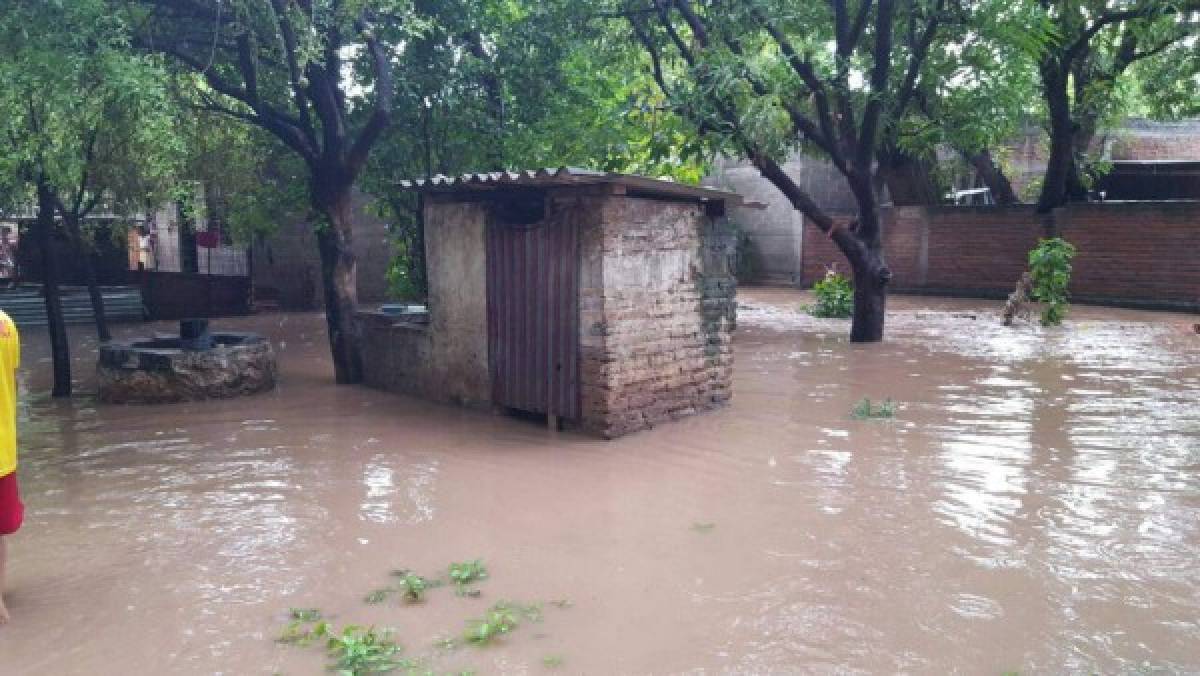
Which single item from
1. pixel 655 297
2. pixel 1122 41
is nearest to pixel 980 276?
pixel 1122 41

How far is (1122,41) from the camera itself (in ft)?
49.8

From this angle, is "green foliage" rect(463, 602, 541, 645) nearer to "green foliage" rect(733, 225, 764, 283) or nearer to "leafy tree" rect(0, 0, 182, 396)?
"leafy tree" rect(0, 0, 182, 396)

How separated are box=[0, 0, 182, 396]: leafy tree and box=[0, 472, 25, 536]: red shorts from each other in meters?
3.76

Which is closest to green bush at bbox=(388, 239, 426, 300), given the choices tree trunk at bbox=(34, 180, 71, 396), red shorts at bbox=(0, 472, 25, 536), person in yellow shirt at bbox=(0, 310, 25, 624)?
tree trunk at bbox=(34, 180, 71, 396)

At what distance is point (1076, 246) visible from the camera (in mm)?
17922

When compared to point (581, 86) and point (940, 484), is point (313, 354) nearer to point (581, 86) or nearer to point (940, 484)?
point (581, 86)

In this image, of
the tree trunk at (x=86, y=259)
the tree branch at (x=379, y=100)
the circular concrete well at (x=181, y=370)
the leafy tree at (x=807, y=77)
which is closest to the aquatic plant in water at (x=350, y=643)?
the circular concrete well at (x=181, y=370)

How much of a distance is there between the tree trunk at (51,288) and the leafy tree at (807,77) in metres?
7.09

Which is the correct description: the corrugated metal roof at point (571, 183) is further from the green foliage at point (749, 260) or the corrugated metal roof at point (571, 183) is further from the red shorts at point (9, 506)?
the green foliage at point (749, 260)

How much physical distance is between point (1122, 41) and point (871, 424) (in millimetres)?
11448

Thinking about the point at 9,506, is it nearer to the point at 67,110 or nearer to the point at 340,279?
the point at 67,110

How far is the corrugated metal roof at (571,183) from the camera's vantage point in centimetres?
699

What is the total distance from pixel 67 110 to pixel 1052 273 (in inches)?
468

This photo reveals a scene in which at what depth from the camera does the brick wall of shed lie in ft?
24.1
